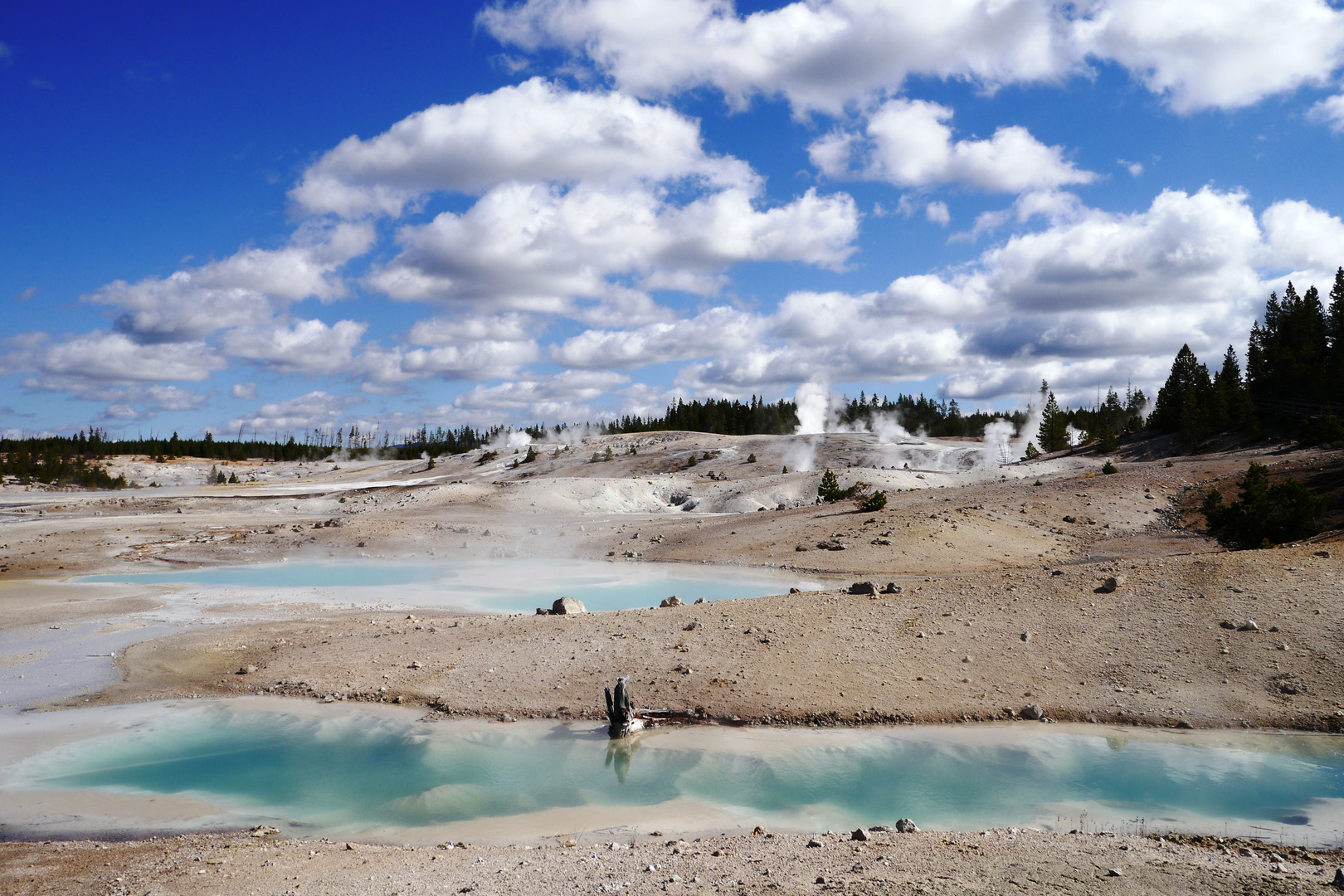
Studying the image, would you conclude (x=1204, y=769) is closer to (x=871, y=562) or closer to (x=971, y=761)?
(x=971, y=761)

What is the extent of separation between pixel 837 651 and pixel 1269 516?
14.4 metres

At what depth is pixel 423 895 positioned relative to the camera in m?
6.21

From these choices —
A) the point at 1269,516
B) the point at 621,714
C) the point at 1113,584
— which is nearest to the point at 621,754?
the point at 621,714

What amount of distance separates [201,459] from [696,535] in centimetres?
10557

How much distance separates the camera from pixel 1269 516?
789 inches

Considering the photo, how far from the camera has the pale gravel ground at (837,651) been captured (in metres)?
6.68

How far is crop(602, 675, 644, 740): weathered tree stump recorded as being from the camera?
10625mm

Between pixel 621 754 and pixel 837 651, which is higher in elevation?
pixel 837 651

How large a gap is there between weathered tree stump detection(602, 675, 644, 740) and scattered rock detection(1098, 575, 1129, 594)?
9.31m

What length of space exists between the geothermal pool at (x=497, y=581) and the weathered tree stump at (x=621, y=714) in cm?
941

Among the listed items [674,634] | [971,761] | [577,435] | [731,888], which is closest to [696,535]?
[674,634]

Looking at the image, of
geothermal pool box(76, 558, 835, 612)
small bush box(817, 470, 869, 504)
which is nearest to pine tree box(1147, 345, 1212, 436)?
small bush box(817, 470, 869, 504)

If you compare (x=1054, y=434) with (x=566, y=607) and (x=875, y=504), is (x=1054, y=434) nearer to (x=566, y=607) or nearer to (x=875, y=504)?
(x=875, y=504)

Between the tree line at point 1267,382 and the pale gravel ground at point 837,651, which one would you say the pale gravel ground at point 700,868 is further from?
the tree line at point 1267,382
